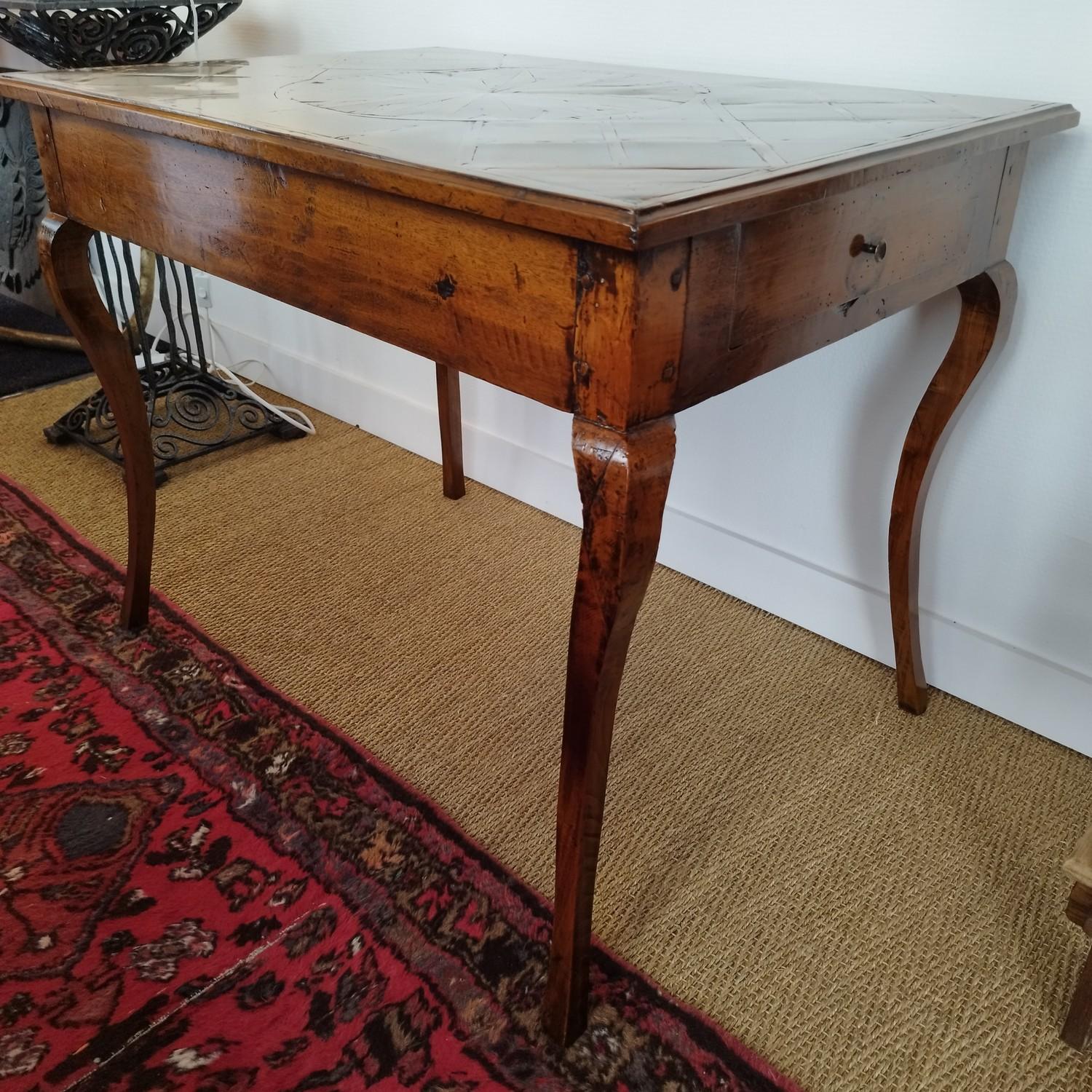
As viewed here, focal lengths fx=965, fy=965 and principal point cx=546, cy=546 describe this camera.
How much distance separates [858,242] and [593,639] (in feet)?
1.12

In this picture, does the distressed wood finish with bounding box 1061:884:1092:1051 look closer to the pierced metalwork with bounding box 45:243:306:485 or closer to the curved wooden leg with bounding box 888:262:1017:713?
the curved wooden leg with bounding box 888:262:1017:713

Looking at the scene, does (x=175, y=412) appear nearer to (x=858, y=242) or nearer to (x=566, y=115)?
(x=566, y=115)

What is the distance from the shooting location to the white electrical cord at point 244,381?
195 cm

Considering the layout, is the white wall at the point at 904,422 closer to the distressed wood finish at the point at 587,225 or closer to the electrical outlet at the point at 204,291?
the distressed wood finish at the point at 587,225

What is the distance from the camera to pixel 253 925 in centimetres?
91

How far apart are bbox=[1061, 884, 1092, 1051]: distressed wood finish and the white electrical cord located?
5.12 feet

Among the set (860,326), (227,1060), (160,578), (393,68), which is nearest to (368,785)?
(227,1060)

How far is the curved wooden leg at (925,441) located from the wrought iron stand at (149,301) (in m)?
1.12

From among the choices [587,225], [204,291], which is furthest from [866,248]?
[204,291]

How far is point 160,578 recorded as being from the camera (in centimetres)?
146

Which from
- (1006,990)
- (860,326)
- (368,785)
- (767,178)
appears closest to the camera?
(767,178)

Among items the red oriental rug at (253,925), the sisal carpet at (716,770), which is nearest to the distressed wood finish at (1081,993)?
the sisal carpet at (716,770)

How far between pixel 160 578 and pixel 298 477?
1.23ft

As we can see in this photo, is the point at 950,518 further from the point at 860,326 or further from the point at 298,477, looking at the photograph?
the point at 298,477
